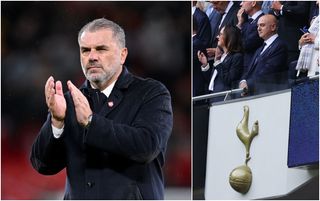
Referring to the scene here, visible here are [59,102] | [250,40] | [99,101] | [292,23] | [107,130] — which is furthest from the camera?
[250,40]

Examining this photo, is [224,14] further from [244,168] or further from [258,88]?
[244,168]

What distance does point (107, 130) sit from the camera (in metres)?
2.73

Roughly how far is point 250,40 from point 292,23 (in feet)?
0.74

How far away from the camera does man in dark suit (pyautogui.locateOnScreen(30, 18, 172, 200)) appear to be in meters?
2.80

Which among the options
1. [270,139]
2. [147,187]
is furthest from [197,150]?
[147,187]

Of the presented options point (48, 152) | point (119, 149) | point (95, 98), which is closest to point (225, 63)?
point (95, 98)

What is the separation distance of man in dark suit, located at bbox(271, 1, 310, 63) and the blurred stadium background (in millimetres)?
479

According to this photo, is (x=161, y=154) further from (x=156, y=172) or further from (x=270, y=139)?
(x=270, y=139)

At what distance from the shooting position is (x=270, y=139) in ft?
11.0

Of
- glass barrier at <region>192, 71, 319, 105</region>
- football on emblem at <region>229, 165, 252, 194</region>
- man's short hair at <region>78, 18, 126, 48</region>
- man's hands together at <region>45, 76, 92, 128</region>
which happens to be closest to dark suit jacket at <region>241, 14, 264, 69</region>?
glass barrier at <region>192, 71, 319, 105</region>

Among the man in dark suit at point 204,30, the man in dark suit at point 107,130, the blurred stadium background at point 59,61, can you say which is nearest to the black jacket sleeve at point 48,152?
the man in dark suit at point 107,130

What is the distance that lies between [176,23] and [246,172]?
2.68 ft

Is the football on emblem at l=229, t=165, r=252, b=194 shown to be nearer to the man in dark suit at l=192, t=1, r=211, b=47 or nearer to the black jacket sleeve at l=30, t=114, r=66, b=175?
the man in dark suit at l=192, t=1, r=211, b=47

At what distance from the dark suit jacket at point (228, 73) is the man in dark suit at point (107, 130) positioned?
46 cm
